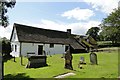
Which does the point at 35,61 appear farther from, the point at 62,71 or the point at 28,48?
the point at 28,48

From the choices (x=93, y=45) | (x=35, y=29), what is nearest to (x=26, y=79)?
(x=35, y=29)

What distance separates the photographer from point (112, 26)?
7288cm

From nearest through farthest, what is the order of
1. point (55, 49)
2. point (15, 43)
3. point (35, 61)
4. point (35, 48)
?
point (35, 61), point (15, 43), point (35, 48), point (55, 49)

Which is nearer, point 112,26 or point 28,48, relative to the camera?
point 28,48

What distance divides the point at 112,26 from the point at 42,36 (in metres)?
31.4

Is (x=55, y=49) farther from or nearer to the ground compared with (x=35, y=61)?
farther from the ground

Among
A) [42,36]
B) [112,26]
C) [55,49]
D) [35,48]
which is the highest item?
[112,26]

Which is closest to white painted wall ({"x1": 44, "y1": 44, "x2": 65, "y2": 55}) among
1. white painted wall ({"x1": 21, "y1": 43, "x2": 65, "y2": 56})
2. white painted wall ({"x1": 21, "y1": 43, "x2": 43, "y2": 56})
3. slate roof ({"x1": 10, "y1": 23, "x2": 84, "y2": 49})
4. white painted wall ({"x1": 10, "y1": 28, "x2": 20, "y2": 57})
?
white painted wall ({"x1": 21, "y1": 43, "x2": 65, "y2": 56})

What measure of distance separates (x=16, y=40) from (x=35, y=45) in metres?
4.42

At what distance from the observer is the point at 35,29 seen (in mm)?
51188

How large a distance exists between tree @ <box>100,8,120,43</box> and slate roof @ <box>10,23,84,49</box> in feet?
50.4

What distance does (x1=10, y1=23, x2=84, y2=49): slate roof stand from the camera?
148ft

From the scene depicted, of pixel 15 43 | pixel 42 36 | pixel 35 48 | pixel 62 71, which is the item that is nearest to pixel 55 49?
pixel 42 36

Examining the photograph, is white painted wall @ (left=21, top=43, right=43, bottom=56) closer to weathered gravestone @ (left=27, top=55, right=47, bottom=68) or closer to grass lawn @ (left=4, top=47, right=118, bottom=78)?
grass lawn @ (left=4, top=47, right=118, bottom=78)
